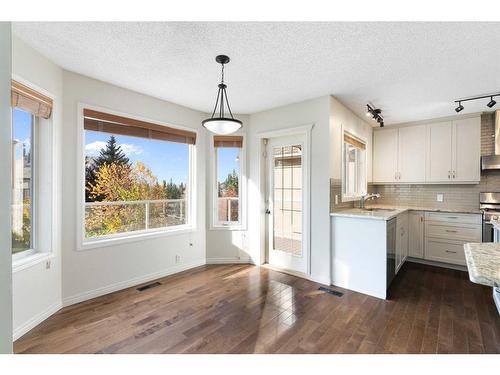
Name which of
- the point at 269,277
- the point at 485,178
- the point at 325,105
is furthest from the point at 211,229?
the point at 485,178

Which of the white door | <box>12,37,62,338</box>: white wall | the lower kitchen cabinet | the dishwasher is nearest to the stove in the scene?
the lower kitchen cabinet

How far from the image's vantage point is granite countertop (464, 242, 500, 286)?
1041 mm

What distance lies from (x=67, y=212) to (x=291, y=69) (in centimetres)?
288

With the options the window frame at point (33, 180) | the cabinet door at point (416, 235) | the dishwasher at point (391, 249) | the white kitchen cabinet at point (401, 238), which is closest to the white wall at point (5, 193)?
the window frame at point (33, 180)

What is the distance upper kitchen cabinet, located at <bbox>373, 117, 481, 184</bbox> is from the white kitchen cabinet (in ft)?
3.11

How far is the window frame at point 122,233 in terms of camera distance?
108 inches

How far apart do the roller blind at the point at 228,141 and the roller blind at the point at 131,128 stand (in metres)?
0.40

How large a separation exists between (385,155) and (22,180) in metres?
5.50

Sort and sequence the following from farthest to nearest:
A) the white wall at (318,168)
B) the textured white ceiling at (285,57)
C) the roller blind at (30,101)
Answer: the white wall at (318,168), the roller blind at (30,101), the textured white ceiling at (285,57)

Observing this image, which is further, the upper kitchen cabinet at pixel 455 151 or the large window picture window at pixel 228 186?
the large window picture window at pixel 228 186

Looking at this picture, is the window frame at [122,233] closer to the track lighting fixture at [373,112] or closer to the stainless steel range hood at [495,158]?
the track lighting fixture at [373,112]

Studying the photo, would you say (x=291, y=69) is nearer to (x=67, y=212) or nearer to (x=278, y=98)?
(x=278, y=98)

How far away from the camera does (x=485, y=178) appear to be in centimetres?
405
